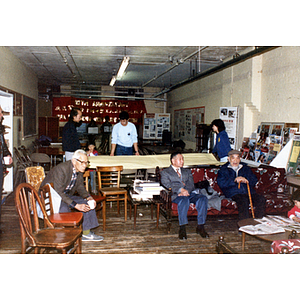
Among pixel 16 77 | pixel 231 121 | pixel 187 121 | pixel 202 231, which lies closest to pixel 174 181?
pixel 202 231

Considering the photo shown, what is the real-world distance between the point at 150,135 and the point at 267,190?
9.63m

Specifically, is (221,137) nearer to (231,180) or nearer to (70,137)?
(231,180)

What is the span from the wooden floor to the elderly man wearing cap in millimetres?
382

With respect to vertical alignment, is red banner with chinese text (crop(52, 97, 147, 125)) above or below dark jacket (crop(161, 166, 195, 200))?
above

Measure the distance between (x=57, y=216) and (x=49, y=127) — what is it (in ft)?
36.1

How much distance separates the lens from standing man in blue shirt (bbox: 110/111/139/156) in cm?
623

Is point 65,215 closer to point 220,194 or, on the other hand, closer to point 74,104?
point 220,194

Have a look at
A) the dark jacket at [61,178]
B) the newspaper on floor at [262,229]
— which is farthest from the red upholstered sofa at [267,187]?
the dark jacket at [61,178]

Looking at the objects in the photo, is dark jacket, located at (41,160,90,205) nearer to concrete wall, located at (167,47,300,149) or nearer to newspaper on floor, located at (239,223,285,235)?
newspaper on floor, located at (239,223,285,235)

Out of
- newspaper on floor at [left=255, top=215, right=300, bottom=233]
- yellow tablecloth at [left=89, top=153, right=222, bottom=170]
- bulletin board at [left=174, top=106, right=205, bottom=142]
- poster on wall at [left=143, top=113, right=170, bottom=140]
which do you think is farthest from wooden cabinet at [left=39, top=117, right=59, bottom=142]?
newspaper on floor at [left=255, top=215, right=300, bottom=233]

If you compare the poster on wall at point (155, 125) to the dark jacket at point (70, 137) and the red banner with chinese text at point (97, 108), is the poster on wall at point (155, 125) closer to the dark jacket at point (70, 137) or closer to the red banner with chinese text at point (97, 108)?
the red banner with chinese text at point (97, 108)

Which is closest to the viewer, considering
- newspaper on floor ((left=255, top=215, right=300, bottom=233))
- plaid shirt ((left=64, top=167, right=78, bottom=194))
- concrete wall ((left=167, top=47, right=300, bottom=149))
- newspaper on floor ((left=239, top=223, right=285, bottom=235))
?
newspaper on floor ((left=239, top=223, right=285, bottom=235))

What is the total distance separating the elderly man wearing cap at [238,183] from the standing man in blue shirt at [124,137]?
7.04 ft

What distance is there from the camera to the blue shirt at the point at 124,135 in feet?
20.5
